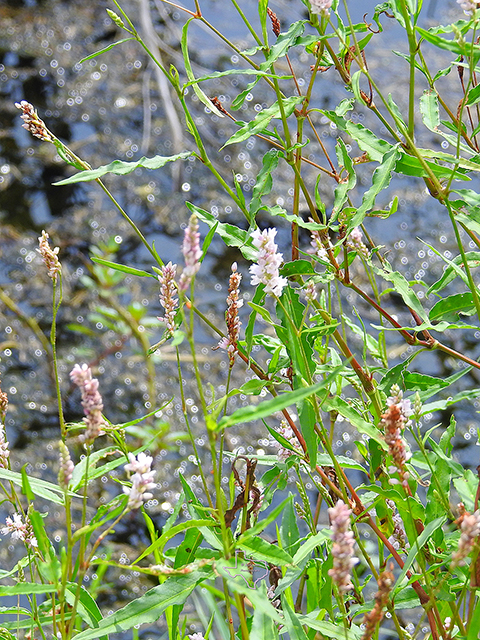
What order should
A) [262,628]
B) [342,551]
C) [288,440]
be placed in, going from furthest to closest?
[288,440]
[262,628]
[342,551]

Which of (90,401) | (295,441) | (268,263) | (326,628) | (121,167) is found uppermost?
(121,167)

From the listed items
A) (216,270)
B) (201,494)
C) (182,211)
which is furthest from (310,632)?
(182,211)

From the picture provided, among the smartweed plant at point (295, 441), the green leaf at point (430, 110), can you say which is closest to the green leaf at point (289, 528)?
the smartweed plant at point (295, 441)

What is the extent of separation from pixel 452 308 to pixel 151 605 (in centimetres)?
47

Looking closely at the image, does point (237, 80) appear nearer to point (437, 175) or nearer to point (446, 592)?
point (437, 175)

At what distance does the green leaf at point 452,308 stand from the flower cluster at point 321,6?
346mm

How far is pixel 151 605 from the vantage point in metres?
0.64

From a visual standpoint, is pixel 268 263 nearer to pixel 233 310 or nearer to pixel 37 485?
pixel 233 310

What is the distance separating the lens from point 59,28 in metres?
3.56

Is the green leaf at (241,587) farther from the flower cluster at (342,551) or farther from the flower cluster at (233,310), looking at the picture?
the flower cluster at (233,310)

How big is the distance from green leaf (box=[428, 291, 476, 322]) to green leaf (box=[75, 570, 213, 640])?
1.33ft

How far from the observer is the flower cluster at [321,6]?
70cm

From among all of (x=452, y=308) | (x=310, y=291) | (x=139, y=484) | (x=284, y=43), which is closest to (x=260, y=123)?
(x=284, y=43)

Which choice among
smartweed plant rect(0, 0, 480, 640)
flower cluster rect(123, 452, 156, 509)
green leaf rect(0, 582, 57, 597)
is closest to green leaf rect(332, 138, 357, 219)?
smartweed plant rect(0, 0, 480, 640)
